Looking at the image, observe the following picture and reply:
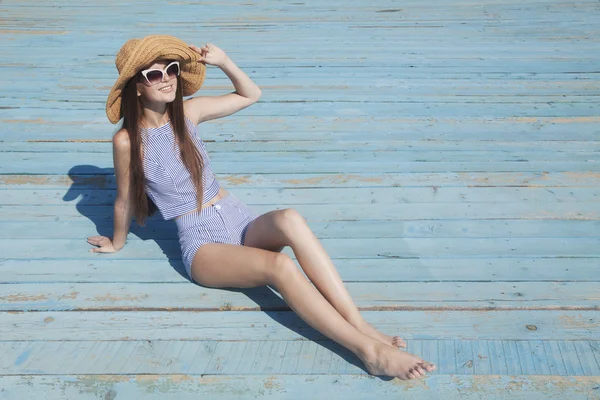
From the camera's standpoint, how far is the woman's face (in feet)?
9.88

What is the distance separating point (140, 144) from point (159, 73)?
0.30 metres

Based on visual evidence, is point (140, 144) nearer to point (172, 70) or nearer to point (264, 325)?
point (172, 70)

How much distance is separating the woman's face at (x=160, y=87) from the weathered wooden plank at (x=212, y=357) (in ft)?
3.03

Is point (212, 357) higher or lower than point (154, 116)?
lower

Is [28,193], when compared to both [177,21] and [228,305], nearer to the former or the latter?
[228,305]

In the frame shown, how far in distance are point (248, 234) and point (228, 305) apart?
11.3 inches

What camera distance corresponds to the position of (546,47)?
19.0 ft

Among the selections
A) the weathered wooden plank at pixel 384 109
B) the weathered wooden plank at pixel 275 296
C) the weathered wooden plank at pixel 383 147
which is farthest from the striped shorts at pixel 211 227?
the weathered wooden plank at pixel 384 109

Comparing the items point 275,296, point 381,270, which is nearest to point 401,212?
point 381,270

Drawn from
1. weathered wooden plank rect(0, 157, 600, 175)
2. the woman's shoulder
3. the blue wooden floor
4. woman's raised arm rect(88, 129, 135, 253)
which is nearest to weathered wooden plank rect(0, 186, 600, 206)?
the blue wooden floor

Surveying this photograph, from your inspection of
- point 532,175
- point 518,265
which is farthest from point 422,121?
point 518,265

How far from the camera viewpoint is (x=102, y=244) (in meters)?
3.42

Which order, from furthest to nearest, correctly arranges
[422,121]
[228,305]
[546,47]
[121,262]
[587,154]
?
[546,47] < [422,121] < [587,154] < [121,262] < [228,305]

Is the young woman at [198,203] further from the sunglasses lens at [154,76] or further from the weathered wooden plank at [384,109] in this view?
the weathered wooden plank at [384,109]
